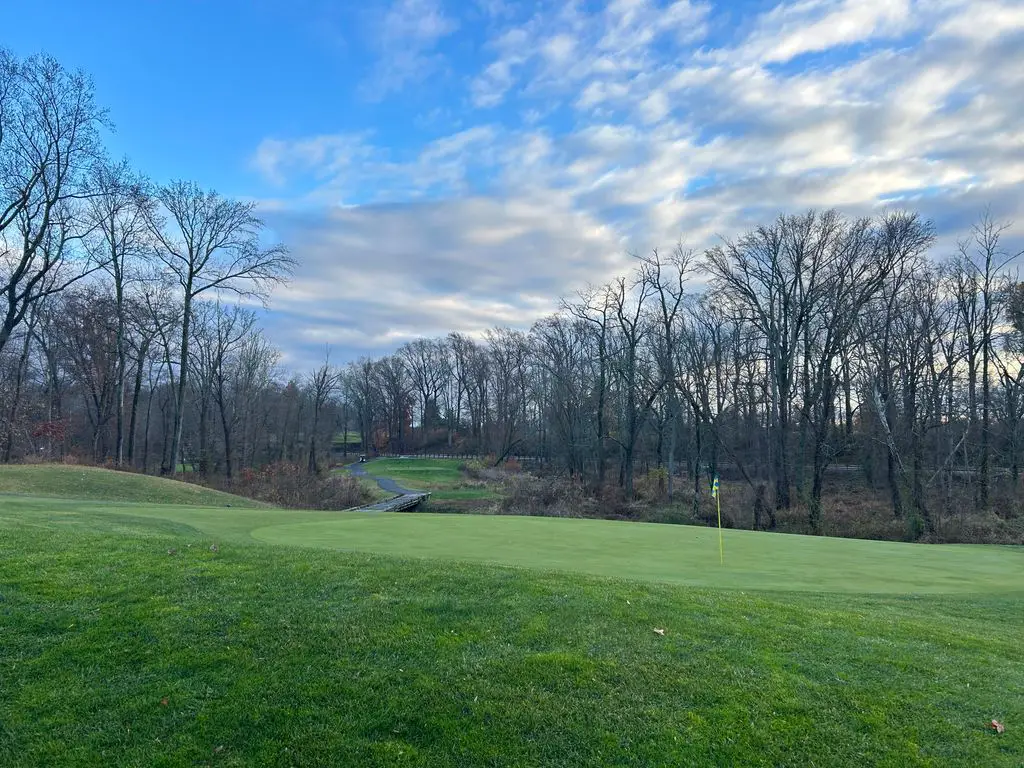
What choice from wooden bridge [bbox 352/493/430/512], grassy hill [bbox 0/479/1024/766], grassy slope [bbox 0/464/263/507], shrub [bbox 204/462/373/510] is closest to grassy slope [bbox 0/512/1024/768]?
grassy hill [bbox 0/479/1024/766]

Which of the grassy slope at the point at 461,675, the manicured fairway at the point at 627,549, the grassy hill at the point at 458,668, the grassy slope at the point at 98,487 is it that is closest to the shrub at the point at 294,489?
the grassy slope at the point at 98,487

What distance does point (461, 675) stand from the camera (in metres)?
4.93

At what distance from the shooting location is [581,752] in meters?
4.10

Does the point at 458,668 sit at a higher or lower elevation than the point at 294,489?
higher

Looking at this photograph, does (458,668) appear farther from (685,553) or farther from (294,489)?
(294,489)

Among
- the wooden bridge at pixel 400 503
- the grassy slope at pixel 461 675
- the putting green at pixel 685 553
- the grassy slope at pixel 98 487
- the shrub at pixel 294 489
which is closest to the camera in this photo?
the grassy slope at pixel 461 675

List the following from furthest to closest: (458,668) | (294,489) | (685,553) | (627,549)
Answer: (294,489), (627,549), (685,553), (458,668)

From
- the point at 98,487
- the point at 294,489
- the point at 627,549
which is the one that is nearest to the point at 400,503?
the point at 294,489

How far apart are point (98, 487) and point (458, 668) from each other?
2425 centimetres

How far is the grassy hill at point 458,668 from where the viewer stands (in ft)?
13.7

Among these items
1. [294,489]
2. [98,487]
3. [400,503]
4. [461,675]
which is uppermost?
[461,675]

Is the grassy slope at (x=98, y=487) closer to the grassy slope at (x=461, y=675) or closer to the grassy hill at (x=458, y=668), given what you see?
Answer: the grassy hill at (x=458, y=668)

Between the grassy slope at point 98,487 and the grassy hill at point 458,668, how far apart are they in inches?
638

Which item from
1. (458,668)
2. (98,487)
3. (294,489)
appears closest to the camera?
(458,668)
